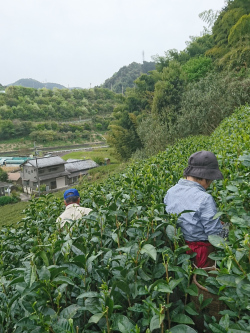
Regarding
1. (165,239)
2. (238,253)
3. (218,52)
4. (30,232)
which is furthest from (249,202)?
(218,52)

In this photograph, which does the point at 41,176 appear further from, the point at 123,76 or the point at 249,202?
the point at 123,76

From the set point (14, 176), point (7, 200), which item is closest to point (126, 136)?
point (7, 200)

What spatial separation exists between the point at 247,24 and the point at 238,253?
14329 mm

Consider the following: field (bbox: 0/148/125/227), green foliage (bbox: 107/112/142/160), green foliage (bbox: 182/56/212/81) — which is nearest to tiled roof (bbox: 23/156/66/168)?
field (bbox: 0/148/125/227)

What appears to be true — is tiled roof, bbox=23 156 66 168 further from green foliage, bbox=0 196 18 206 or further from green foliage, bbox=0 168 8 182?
green foliage, bbox=0 196 18 206

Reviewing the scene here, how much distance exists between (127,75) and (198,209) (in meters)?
81.4

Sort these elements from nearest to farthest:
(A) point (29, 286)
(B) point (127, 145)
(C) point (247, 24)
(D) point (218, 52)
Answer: (A) point (29, 286) < (C) point (247, 24) < (D) point (218, 52) < (B) point (127, 145)

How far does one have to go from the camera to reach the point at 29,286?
957 millimetres

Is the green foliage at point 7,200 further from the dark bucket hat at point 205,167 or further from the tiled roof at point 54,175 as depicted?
the dark bucket hat at point 205,167

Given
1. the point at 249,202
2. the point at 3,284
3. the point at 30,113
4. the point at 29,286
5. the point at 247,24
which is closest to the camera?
the point at 29,286

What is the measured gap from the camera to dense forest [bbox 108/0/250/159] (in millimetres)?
11023

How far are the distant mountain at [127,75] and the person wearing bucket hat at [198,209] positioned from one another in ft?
228

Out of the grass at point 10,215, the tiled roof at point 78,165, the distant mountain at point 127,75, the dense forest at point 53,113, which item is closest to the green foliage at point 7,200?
the grass at point 10,215

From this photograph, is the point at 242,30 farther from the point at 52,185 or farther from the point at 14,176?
the point at 14,176
